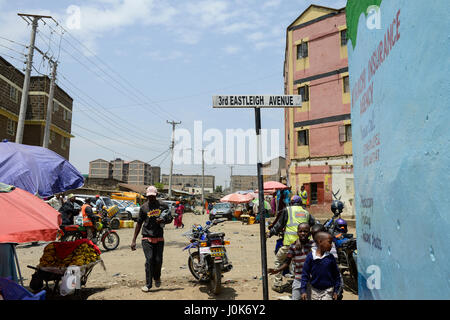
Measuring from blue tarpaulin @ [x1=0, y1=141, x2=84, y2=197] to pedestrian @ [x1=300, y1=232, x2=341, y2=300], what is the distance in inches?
183

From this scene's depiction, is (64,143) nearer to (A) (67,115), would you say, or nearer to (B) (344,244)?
(A) (67,115)

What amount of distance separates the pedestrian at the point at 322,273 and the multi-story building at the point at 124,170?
138 metres

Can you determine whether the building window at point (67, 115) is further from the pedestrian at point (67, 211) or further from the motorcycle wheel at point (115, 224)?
the pedestrian at point (67, 211)

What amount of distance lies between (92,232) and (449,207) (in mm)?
11225

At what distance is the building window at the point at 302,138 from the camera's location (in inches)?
990

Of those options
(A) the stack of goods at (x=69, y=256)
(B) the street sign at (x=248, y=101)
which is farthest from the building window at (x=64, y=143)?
(B) the street sign at (x=248, y=101)

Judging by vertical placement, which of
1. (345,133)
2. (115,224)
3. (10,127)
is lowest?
(115,224)

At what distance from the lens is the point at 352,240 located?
6.43m

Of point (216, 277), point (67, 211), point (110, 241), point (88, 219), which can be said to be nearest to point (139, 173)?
point (110, 241)

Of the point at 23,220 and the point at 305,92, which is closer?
the point at 23,220

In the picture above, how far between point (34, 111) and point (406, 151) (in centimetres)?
3828

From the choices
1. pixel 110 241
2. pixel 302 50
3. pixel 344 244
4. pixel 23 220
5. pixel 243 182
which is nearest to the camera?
pixel 23 220

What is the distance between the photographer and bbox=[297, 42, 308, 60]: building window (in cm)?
2569

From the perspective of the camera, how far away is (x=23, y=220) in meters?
3.54
